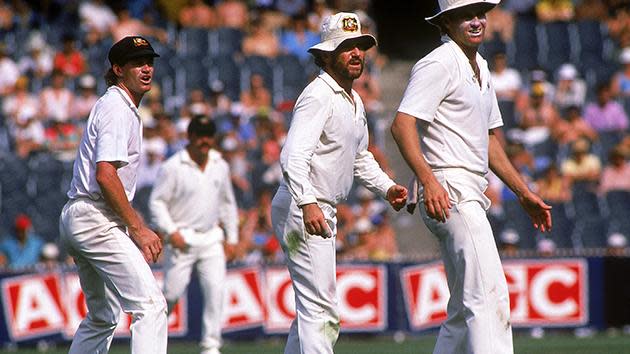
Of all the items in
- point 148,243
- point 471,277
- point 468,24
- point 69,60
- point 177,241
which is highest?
point 69,60

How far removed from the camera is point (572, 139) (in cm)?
1850

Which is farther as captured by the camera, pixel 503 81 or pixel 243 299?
pixel 503 81

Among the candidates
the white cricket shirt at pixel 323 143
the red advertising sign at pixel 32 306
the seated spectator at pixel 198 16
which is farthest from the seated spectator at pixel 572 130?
the white cricket shirt at pixel 323 143

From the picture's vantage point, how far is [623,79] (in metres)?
19.8

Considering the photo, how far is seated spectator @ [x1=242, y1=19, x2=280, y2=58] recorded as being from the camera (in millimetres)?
20609

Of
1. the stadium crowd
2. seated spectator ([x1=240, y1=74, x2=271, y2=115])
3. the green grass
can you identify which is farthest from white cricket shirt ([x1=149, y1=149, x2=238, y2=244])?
seated spectator ([x1=240, y1=74, x2=271, y2=115])

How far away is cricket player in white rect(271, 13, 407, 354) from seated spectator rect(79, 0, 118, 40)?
1314cm

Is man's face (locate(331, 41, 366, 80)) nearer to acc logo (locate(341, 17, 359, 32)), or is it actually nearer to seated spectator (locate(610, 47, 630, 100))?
acc logo (locate(341, 17, 359, 32))

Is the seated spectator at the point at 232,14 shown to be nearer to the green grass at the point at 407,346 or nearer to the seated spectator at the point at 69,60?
the seated spectator at the point at 69,60

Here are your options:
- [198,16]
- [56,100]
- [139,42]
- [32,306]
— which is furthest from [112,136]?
[198,16]

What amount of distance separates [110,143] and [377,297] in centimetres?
796

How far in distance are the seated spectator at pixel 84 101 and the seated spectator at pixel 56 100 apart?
0.29 ft

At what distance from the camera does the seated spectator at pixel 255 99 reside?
19.2 metres

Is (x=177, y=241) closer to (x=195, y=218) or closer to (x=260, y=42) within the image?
(x=195, y=218)
